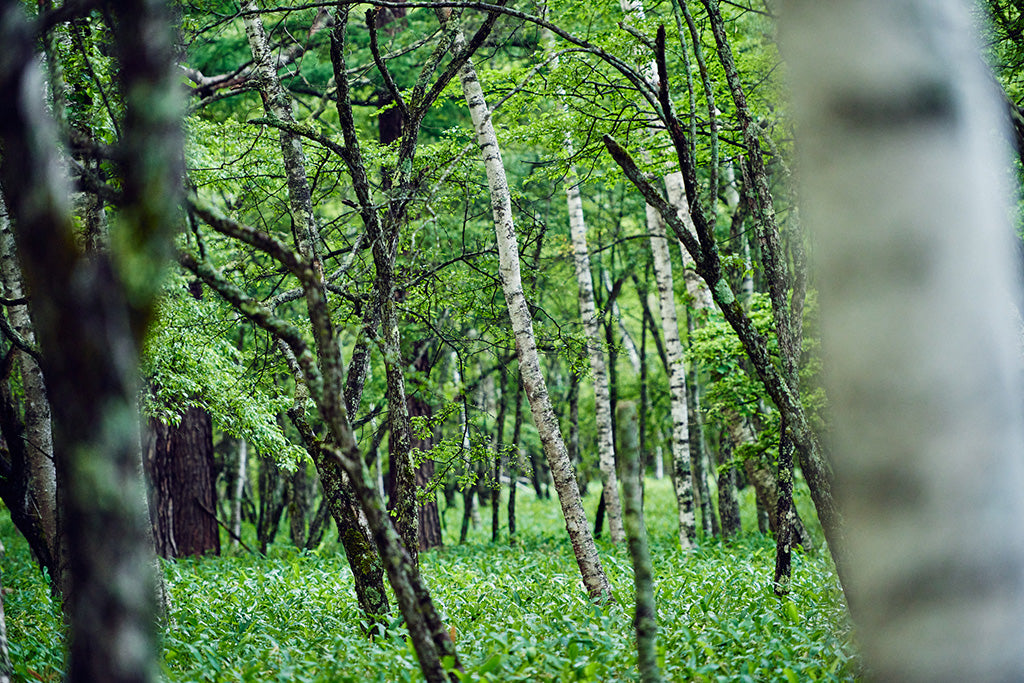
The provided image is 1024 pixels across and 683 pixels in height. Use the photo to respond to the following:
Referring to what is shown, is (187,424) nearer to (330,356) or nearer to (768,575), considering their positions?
(768,575)

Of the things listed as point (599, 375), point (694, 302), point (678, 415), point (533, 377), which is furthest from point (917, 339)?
point (599, 375)

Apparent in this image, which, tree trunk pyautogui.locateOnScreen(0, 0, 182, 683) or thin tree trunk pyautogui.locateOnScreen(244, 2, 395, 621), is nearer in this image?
tree trunk pyautogui.locateOnScreen(0, 0, 182, 683)

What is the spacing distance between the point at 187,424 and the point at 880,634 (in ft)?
46.0

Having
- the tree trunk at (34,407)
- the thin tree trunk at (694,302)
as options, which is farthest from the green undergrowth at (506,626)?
the thin tree trunk at (694,302)

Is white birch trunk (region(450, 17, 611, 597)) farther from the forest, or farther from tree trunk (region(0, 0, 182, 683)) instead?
tree trunk (region(0, 0, 182, 683))

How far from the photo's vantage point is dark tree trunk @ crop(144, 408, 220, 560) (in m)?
13.1

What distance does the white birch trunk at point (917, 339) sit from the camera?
1065 mm

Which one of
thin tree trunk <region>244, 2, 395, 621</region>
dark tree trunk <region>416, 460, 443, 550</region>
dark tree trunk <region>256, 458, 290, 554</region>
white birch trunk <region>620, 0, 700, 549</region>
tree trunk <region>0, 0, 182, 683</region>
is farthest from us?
dark tree trunk <region>256, 458, 290, 554</region>

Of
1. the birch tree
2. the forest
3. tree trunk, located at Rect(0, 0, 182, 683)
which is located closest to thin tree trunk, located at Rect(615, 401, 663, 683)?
the forest

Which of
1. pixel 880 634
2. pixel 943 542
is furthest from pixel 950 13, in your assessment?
pixel 880 634

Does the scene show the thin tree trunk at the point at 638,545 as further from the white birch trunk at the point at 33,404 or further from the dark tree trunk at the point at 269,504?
the dark tree trunk at the point at 269,504

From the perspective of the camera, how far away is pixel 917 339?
108cm

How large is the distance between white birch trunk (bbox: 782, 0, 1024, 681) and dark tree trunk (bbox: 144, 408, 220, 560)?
1344 cm

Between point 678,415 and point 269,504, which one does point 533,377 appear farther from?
point 269,504
